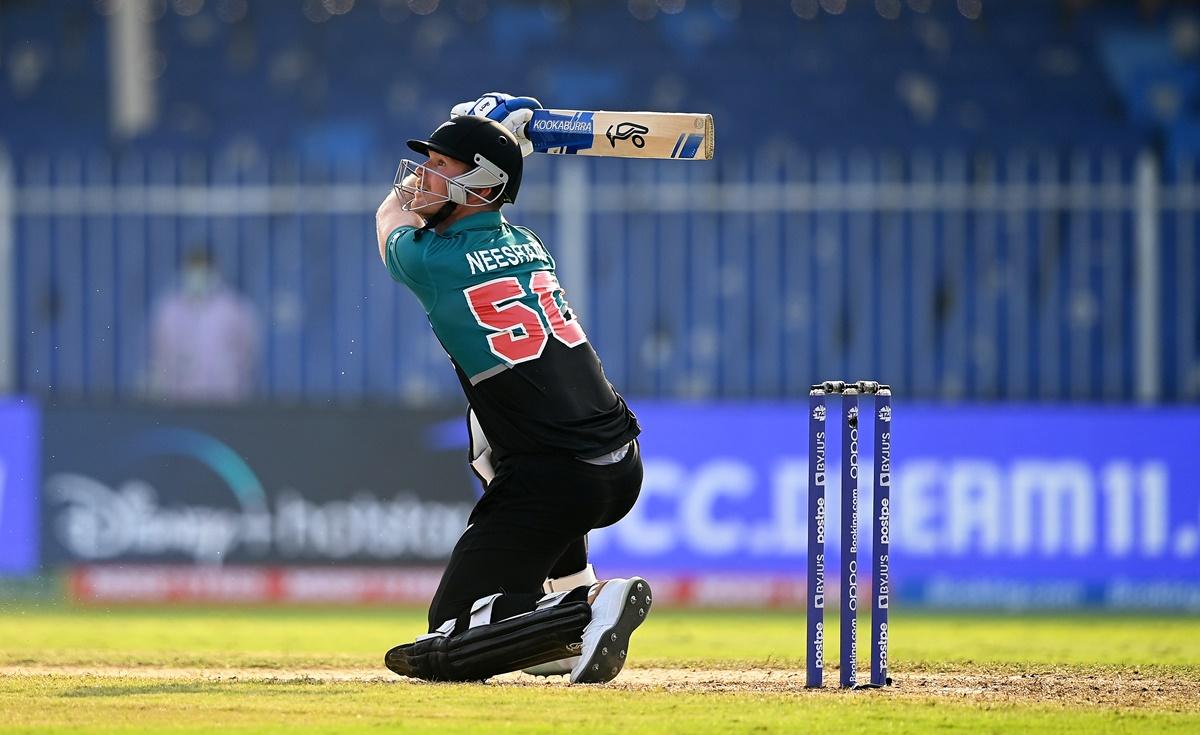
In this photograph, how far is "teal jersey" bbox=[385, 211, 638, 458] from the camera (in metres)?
6.59

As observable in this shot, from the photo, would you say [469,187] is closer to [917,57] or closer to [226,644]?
[226,644]

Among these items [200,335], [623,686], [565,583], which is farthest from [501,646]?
[200,335]

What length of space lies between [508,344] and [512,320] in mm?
91

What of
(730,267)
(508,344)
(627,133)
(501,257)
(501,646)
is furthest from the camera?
(730,267)

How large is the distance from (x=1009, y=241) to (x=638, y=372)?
8.90 ft

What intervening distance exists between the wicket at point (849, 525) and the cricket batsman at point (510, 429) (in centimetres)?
61

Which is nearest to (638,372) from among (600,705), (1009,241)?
(1009,241)

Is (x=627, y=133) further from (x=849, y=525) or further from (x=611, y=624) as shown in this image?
(x=611, y=624)

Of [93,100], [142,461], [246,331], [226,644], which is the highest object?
[93,100]

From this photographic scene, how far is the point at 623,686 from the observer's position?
6.67m

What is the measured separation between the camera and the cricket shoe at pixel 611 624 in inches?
257

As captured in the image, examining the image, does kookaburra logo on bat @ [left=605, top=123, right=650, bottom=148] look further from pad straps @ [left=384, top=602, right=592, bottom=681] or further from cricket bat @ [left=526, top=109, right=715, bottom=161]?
pad straps @ [left=384, top=602, right=592, bottom=681]

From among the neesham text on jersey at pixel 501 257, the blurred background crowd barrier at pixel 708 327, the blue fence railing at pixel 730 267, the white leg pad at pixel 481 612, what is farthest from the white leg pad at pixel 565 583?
the blue fence railing at pixel 730 267

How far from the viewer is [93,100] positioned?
59.3 feet
